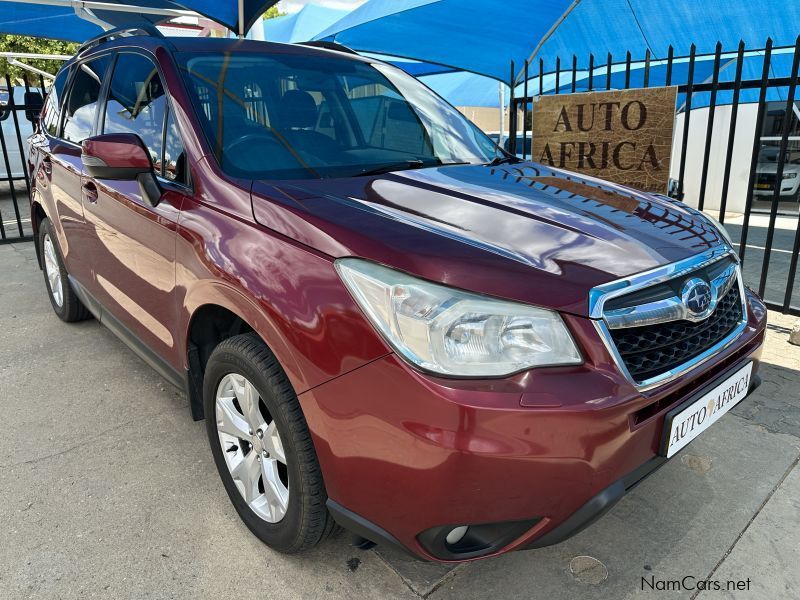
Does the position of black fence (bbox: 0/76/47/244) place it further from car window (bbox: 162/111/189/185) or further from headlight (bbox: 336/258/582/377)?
headlight (bbox: 336/258/582/377)

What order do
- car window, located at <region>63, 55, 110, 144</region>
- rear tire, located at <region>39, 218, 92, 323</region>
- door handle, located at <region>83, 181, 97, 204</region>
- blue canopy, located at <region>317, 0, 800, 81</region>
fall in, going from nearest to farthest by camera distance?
door handle, located at <region>83, 181, 97, 204</region>
car window, located at <region>63, 55, 110, 144</region>
rear tire, located at <region>39, 218, 92, 323</region>
blue canopy, located at <region>317, 0, 800, 81</region>

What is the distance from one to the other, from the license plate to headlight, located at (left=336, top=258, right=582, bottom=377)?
0.42 meters

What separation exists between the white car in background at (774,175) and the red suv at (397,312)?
10195mm

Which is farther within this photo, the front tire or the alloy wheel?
the alloy wheel

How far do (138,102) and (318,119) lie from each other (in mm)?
845

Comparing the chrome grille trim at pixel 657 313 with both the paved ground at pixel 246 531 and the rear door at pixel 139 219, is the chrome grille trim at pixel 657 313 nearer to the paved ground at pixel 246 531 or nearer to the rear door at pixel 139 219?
the paved ground at pixel 246 531

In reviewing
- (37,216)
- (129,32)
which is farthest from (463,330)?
(37,216)

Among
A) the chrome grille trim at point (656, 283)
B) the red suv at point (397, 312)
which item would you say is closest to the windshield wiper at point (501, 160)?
the red suv at point (397, 312)

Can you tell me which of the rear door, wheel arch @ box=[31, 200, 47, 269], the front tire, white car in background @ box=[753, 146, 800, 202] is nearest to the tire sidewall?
the front tire

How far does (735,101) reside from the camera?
163 inches

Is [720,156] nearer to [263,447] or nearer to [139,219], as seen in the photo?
[139,219]

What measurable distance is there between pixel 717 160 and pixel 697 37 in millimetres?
5320

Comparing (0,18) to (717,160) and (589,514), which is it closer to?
(589,514)

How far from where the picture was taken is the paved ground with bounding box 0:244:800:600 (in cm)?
196
